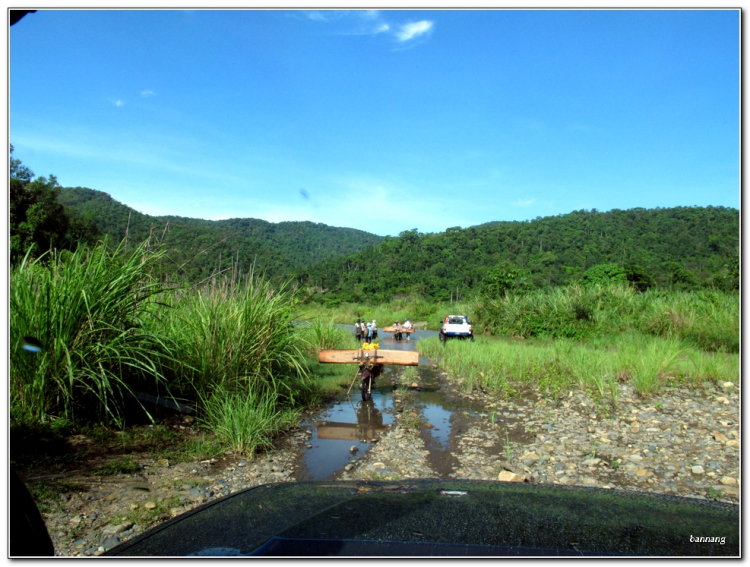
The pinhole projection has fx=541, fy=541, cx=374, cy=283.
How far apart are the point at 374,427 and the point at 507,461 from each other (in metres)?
2.75

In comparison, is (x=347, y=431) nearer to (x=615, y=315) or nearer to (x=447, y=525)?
(x=447, y=525)

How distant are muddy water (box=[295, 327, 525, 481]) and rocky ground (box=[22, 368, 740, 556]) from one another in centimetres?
9

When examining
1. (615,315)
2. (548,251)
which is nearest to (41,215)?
(615,315)

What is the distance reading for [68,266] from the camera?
6520mm

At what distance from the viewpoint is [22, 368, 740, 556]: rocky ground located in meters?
4.64

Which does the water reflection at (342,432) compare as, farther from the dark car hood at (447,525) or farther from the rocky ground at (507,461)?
the dark car hood at (447,525)

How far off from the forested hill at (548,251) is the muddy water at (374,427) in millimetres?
24829

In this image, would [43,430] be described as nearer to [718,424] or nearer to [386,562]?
[386,562]

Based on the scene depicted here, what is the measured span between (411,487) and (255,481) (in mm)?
3669

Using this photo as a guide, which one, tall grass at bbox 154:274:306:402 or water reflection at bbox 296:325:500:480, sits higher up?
tall grass at bbox 154:274:306:402

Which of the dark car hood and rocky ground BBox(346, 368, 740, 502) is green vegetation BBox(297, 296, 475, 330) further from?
the dark car hood

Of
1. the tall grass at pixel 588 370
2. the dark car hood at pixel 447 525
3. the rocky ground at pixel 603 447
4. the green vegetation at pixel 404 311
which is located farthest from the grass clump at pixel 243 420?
the green vegetation at pixel 404 311

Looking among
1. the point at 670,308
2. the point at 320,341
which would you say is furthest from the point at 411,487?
the point at 670,308

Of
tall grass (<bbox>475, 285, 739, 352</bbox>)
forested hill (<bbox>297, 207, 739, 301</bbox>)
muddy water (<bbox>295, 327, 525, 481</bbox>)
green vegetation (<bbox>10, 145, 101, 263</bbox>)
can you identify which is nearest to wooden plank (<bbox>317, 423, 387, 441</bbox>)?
muddy water (<bbox>295, 327, 525, 481</bbox>)
